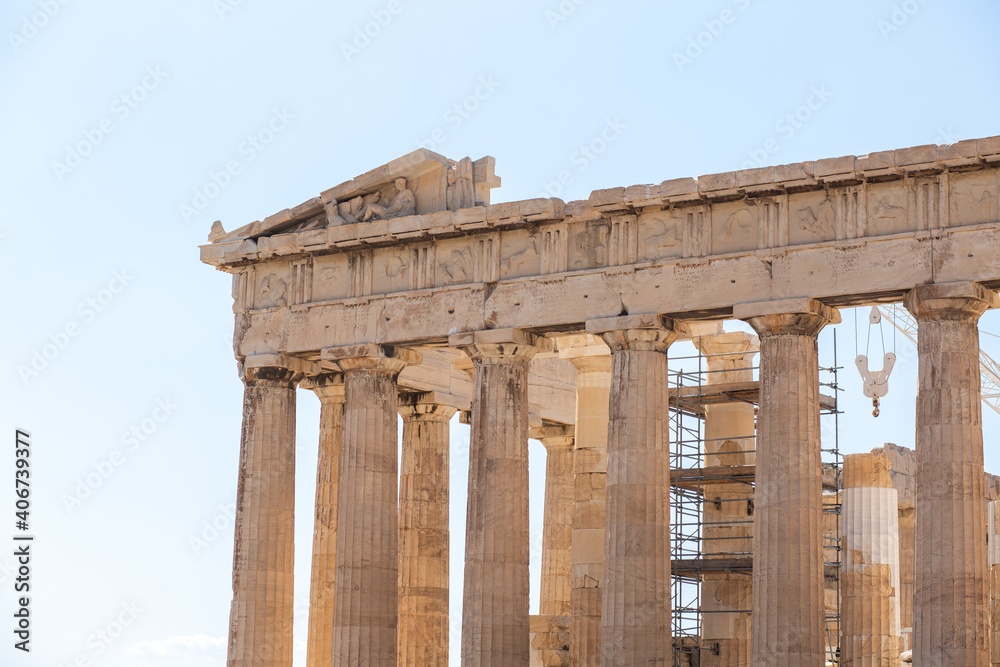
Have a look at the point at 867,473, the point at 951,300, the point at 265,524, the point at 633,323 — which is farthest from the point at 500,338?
the point at 951,300

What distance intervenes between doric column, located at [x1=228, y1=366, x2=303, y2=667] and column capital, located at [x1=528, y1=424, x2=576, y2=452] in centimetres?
978

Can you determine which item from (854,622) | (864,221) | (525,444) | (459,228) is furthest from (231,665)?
(864,221)

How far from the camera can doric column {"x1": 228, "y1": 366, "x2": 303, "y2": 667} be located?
40.9 m

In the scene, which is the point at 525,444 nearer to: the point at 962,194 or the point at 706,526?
the point at 706,526

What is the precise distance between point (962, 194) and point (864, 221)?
204 centimetres

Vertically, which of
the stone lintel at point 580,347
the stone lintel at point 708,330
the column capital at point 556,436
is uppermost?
the stone lintel at point 708,330

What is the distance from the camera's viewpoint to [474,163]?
133 ft

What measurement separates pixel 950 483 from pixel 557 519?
17559 millimetres

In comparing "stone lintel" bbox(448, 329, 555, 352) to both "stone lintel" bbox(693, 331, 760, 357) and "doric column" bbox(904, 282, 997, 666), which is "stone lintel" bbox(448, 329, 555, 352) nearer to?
"stone lintel" bbox(693, 331, 760, 357)

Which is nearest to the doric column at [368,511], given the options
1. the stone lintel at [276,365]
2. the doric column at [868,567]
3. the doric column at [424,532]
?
the stone lintel at [276,365]

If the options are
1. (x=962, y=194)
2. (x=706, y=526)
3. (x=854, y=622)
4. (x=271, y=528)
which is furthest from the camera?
(x=706, y=526)

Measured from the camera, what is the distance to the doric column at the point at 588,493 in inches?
1673

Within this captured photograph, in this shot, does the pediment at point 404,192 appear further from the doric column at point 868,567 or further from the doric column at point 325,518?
the doric column at point 868,567

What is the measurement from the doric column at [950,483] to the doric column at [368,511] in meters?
12.7
